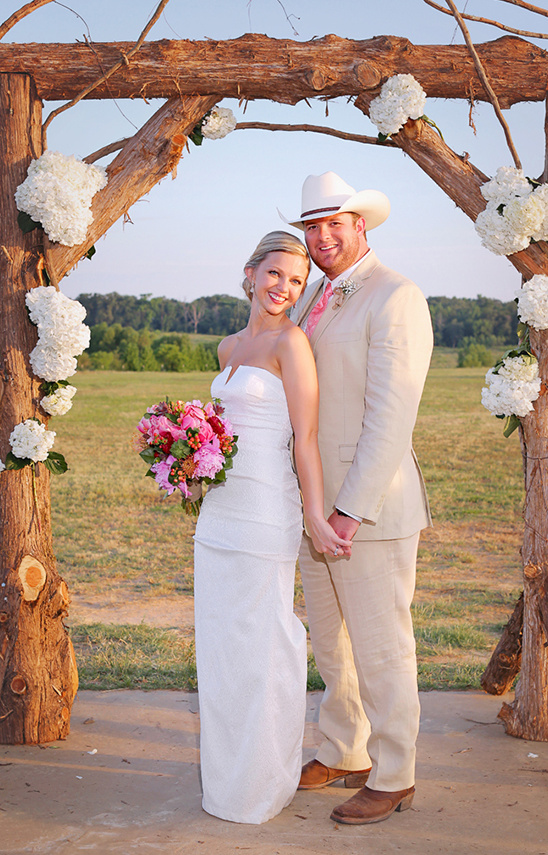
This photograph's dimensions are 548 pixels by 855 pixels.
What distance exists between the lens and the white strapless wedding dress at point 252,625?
3.23 m

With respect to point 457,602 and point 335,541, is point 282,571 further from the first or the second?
point 457,602

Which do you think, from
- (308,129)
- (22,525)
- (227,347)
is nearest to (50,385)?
(22,525)

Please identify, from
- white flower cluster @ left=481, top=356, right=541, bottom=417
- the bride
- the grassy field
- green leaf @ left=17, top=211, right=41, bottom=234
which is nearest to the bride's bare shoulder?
the bride

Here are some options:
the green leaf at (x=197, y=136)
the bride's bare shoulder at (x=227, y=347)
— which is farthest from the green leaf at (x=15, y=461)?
the green leaf at (x=197, y=136)

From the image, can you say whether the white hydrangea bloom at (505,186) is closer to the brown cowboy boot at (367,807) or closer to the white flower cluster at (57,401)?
the white flower cluster at (57,401)

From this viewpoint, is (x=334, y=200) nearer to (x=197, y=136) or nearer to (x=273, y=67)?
(x=273, y=67)

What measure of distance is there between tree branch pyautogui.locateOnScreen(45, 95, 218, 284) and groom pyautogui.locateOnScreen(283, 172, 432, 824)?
0.95m

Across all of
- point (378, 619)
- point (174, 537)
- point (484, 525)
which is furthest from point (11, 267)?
point (484, 525)

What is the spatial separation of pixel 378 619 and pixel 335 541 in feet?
1.34

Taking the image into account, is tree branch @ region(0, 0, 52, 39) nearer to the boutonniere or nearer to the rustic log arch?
the rustic log arch

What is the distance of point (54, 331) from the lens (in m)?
3.99

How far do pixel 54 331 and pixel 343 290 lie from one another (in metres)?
1.47

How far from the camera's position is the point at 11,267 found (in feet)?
13.5

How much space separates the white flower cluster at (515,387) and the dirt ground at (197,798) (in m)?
1.66
